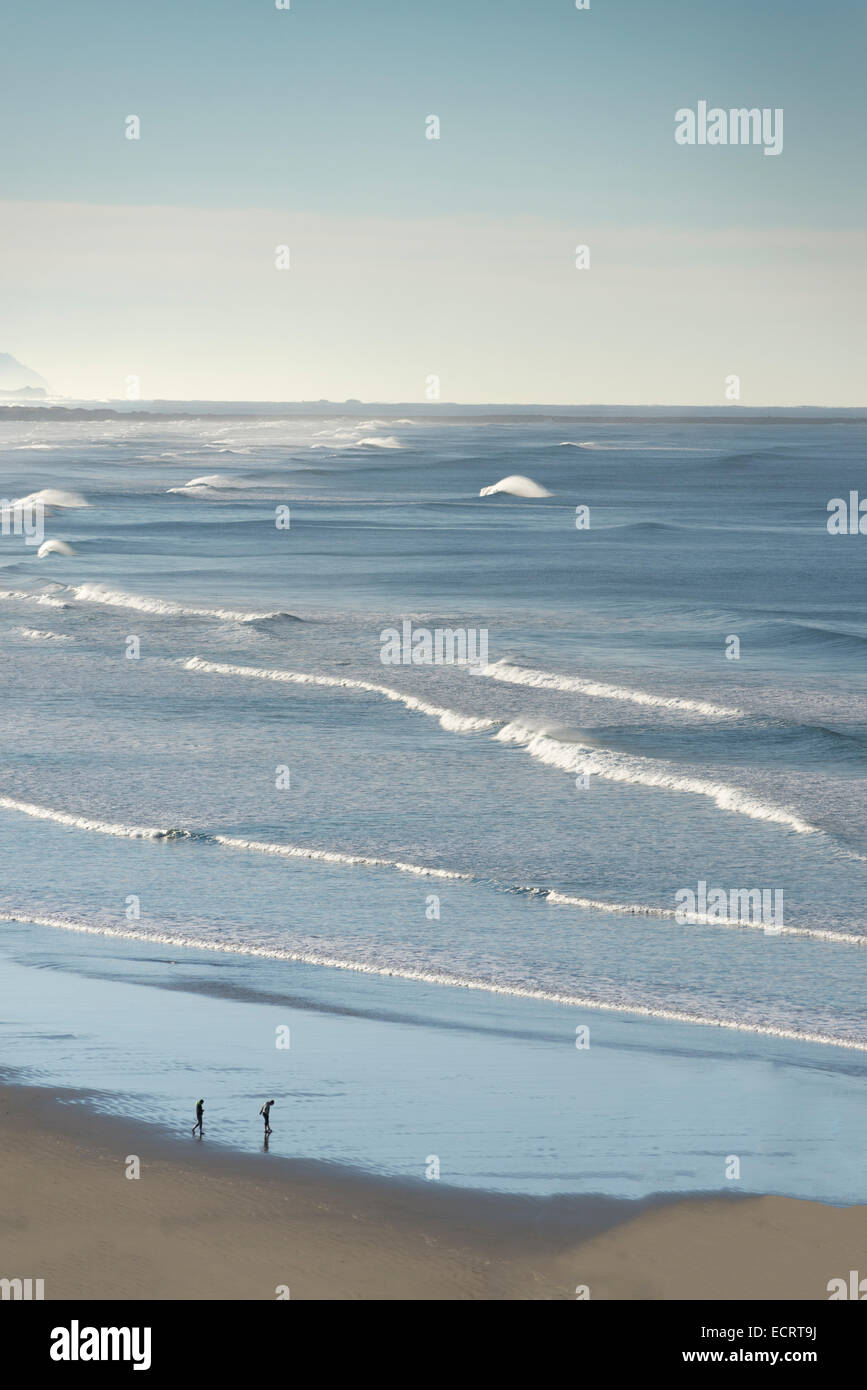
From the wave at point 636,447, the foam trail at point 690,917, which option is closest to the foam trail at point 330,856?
the foam trail at point 690,917

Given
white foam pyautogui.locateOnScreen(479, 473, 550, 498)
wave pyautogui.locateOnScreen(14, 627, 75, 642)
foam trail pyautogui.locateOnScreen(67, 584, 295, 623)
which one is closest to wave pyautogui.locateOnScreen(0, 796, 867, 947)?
wave pyautogui.locateOnScreen(14, 627, 75, 642)

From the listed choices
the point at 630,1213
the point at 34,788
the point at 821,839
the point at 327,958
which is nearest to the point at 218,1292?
the point at 630,1213

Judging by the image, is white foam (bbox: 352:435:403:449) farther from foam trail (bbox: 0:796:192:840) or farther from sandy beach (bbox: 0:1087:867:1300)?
sandy beach (bbox: 0:1087:867:1300)

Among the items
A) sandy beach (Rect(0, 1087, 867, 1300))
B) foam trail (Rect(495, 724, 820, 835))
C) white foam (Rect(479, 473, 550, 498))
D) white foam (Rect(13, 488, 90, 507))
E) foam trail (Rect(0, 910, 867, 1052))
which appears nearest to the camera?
sandy beach (Rect(0, 1087, 867, 1300))

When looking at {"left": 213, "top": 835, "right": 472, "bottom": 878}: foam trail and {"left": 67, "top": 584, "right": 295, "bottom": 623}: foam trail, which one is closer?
{"left": 213, "top": 835, "right": 472, "bottom": 878}: foam trail

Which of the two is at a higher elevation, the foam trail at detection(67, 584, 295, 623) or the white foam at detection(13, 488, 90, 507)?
the white foam at detection(13, 488, 90, 507)

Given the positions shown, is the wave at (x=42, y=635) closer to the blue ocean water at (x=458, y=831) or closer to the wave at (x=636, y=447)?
the blue ocean water at (x=458, y=831)

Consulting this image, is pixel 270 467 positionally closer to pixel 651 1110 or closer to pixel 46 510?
pixel 46 510
